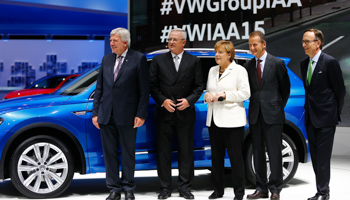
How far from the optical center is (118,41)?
528cm

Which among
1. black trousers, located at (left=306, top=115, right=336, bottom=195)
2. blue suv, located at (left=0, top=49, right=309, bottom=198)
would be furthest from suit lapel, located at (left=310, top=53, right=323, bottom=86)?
blue suv, located at (left=0, top=49, right=309, bottom=198)

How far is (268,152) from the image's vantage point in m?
5.47

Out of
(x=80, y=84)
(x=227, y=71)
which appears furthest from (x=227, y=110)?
(x=80, y=84)

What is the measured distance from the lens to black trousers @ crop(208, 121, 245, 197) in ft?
17.4

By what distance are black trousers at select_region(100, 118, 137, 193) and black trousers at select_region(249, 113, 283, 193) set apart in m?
1.39

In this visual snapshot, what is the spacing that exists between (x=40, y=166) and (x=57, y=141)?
0.33 m

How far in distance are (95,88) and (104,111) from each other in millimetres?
433

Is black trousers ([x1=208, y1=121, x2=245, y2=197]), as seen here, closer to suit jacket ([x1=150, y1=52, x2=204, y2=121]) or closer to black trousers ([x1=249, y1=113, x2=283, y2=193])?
black trousers ([x1=249, y1=113, x2=283, y2=193])

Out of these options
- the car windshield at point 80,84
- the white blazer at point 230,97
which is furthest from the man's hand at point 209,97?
the car windshield at point 80,84

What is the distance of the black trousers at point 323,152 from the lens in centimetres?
513

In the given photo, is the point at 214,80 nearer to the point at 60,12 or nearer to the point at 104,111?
the point at 104,111

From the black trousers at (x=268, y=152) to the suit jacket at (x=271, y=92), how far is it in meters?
0.09

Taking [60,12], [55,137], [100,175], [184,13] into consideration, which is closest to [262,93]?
[55,137]

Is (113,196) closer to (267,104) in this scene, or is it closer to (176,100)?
(176,100)
